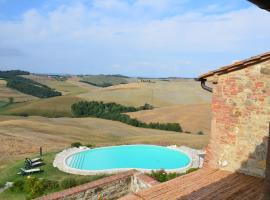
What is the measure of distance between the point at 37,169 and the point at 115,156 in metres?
8.10

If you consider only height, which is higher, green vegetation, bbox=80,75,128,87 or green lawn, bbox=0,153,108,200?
green vegetation, bbox=80,75,128,87

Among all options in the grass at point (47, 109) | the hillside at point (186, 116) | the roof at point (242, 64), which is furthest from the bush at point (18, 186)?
the grass at point (47, 109)

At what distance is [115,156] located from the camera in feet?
96.8

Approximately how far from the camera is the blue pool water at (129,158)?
2628 cm

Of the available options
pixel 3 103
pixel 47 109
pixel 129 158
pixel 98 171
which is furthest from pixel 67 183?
pixel 3 103

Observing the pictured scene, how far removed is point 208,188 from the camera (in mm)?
10102

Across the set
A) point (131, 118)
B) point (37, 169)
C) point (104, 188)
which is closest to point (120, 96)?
point (131, 118)

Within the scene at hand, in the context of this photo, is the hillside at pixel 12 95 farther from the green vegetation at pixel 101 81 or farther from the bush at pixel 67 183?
the bush at pixel 67 183

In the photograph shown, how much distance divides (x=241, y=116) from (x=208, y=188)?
283 centimetres

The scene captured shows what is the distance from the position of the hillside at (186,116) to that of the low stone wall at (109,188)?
40328 millimetres

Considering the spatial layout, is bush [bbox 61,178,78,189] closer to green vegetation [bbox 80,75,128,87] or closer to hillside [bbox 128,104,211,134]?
hillside [bbox 128,104,211,134]

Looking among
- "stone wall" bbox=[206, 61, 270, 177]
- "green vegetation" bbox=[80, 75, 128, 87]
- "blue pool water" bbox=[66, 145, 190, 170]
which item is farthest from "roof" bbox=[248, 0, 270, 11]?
"green vegetation" bbox=[80, 75, 128, 87]

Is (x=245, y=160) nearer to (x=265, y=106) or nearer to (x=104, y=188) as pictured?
(x=265, y=106)

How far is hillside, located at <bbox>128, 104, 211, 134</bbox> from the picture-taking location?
185ft
